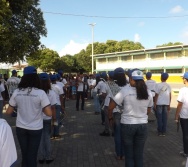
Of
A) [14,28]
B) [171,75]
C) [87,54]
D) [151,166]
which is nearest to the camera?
[151,166]

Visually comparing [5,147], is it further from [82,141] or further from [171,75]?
[171,75]

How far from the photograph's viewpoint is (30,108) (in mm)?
4203

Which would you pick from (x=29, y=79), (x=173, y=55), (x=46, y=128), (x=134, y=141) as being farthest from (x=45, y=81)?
(x=173, y=55)

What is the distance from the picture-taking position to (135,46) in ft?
238

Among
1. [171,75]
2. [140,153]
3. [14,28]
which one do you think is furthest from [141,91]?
[171,75]

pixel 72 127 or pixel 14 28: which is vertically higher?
pixel 14 28

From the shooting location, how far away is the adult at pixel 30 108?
4.15 m

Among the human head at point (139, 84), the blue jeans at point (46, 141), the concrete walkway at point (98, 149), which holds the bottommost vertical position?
the concrete walkway at point (98, 149)

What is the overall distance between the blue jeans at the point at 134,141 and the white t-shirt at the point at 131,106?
85 mm

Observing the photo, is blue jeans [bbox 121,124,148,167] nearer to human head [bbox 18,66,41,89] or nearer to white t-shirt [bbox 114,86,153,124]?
white t-shirt [bbox 114,86,153,124]

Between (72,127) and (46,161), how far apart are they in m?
3.89

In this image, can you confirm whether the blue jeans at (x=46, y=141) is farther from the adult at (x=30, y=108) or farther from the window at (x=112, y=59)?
the window at (x=112, y=59)

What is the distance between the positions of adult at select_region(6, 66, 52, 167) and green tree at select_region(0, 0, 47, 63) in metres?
12.7

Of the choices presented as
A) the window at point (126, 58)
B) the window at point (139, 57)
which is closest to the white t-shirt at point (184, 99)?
the window at point (139, 57)
